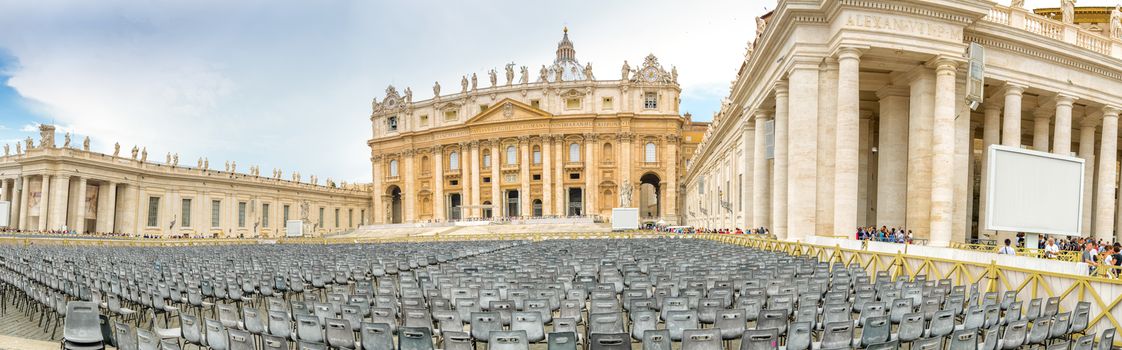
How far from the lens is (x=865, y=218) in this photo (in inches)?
1227

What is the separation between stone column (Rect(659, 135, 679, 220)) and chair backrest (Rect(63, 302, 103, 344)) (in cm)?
7380

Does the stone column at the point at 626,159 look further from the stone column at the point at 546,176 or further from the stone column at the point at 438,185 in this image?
the stone column at the point at 438,185

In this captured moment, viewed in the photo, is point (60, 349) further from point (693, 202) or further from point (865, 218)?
point (693, 202)

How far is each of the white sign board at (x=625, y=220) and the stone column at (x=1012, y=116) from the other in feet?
91.3

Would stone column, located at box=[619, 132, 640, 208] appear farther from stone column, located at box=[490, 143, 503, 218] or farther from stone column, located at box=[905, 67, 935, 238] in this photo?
stone column, located at box=[905, 67, 935, 238]

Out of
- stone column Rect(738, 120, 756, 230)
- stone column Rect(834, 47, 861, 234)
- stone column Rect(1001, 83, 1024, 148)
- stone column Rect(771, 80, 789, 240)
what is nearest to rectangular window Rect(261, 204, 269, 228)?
stone column Rect(738, 120, 756, 230)

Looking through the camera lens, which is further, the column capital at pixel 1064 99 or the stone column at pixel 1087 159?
the stone column at pixel 1087 159

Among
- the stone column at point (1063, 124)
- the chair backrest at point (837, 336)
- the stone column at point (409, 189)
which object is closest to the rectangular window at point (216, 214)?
the stone column at point (409, 189)

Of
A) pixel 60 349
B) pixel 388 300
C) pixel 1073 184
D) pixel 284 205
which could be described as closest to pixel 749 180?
pixel 1073 184

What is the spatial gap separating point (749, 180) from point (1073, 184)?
21.3m

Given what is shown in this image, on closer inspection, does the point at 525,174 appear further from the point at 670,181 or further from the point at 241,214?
the point at 241,214

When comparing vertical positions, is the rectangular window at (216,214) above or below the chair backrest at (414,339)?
below

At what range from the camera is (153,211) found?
202 ft

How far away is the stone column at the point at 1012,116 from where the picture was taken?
25391mm
